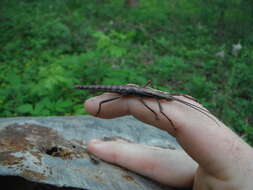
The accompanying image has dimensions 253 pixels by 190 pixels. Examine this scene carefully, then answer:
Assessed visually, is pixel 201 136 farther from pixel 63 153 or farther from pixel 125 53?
pixel 125 53

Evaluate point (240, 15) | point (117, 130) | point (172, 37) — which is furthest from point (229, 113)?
point (240, 15)

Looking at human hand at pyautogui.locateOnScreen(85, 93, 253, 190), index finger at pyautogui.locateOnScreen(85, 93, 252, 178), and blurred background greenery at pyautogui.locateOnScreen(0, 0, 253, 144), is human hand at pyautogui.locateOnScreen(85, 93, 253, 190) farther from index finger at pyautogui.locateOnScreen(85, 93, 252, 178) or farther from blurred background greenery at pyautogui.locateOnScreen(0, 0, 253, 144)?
blurred background greenery at pyautogui.locateOnScreen(0, 0, 253, 144)

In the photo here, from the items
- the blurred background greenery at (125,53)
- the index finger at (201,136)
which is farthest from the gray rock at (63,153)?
the blurred background greenery at (125,53)

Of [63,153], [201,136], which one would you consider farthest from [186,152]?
[63,153]

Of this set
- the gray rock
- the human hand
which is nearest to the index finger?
the human hand

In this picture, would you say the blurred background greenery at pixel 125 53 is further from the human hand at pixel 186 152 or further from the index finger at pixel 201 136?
the index finger at pixel 201 136

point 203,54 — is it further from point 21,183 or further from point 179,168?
point 21,183
